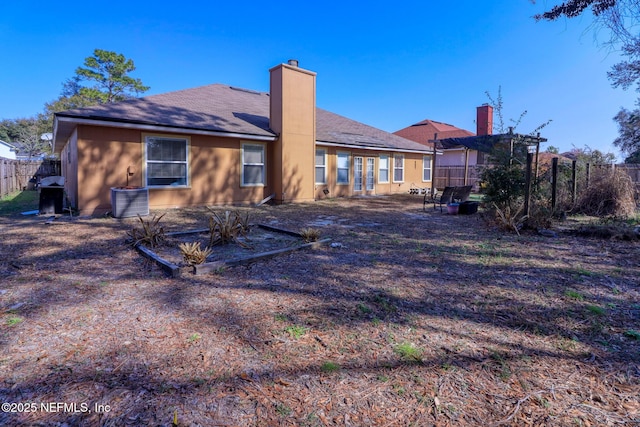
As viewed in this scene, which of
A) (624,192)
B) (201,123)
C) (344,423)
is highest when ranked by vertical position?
(201,123)

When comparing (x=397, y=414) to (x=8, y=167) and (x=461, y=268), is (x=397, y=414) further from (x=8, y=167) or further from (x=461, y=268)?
(x=8, y=167)

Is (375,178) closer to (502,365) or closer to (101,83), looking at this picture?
(502,365)

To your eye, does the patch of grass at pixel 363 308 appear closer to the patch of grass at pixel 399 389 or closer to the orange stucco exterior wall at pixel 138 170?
the patch of grass at pixel 399 389

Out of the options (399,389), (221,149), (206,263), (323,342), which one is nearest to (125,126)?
(221,149)

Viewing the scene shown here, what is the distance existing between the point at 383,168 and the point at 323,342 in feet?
50.3

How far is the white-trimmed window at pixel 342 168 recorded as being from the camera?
15.1 m

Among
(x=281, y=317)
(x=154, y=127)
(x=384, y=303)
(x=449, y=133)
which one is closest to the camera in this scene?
(x=281, y=317)

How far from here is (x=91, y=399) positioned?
6.20 ft

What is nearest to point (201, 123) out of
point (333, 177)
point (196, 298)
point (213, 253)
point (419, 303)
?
point (333, 177)

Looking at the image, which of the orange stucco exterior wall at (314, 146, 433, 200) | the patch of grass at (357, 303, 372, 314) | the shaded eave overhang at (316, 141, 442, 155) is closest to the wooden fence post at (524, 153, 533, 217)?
the patch of grass at (357, 303, 372, 314)

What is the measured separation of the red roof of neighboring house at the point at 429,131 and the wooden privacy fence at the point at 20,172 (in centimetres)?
2686

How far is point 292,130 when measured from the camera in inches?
487

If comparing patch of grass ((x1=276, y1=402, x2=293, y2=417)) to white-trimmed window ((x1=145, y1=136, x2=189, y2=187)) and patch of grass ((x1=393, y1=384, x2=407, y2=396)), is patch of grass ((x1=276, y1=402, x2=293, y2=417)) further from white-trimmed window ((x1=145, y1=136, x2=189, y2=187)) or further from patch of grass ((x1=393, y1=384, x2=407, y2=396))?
white-trimmed window ((x1=145, y1=136, x2=189, y2=187))

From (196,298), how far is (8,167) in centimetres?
1830
